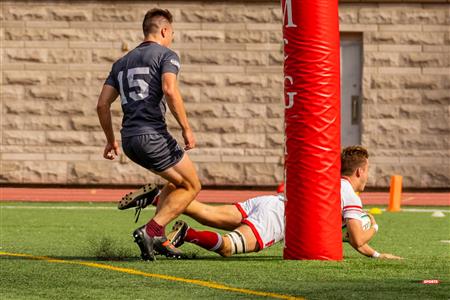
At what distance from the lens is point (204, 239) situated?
34.7 ft

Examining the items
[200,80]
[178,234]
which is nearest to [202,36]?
[200,80]

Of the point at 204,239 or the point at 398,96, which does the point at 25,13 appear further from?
the point at 204,239

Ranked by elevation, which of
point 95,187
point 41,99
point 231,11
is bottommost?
point 95,187

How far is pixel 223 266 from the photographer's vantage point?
10.0 metres

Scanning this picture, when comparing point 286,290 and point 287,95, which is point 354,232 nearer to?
point 287,95

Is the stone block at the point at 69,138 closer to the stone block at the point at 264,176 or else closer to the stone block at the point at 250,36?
the stone block at the point at 264,176

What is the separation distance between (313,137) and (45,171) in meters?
13.1

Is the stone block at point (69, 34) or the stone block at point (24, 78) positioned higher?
the stone block at point (69, 34)

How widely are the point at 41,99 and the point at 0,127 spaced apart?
845mm

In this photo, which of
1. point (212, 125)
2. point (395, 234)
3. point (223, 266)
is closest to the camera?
point (223, 266)

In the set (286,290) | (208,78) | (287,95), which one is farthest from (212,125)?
(286,290)

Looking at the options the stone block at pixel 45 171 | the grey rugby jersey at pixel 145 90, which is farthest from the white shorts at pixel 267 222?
the stone block at pixel 45 171

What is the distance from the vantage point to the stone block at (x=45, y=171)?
22.9 meters

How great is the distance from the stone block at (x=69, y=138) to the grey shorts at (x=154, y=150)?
1252cm
